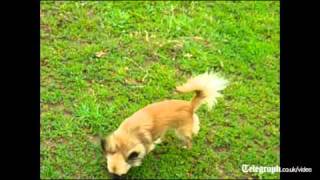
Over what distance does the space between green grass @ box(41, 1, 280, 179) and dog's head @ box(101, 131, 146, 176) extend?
0.32 metres

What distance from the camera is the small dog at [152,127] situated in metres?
4.50

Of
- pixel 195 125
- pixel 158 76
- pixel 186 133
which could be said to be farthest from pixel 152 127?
pixel 158 76

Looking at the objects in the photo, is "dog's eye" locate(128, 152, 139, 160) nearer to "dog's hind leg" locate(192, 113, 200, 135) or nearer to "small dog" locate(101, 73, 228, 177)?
"small dog" locate(101, 73, 228, 177)

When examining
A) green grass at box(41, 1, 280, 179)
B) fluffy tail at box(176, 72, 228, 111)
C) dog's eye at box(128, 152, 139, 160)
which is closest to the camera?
dog's eye at box(128, 152, 139, 160)

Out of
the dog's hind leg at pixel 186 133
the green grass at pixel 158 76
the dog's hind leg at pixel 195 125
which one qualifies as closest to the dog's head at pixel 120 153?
the green grass at pixel 158 76

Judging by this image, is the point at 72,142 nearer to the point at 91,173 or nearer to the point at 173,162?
the point at 91,173

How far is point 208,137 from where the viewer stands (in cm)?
522

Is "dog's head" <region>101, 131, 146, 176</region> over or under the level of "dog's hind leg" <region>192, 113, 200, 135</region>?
under

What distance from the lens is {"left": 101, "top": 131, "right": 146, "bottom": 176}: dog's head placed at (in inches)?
176

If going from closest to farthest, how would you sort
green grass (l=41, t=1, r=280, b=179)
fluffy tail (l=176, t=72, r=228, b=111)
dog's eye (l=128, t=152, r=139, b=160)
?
dog's eye (l=128, t=152, r=139, b=160) < fluffy tail (l=176, t=72, r=228, b=111) < green grass (l=41, t=1, r=280, b=179)

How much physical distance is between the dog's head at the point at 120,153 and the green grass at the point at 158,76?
0.32 metres

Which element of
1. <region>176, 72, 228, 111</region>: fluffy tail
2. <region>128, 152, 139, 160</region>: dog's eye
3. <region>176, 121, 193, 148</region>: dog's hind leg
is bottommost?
<region>128, 152, 139, 160</region>: dog's eye

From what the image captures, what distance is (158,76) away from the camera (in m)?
5.85

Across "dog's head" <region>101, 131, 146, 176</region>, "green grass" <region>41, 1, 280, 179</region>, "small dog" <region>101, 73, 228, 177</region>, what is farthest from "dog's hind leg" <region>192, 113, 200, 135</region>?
"dog's head" <region>101, 131, 146, 176</region>
